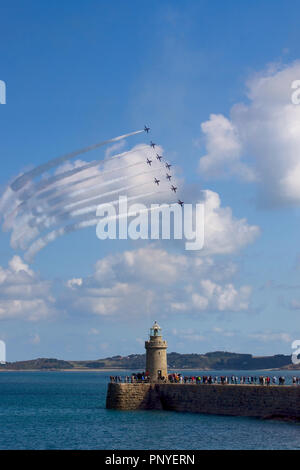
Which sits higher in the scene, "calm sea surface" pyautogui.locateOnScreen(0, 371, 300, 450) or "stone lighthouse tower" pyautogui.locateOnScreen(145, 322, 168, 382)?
"stone lighthouse tower" pyautogui.locateOnScreen(145, 322, 168, 382)

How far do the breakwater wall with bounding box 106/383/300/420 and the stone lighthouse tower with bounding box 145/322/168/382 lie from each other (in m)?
3.24

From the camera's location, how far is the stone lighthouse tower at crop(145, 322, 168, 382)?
71.7m

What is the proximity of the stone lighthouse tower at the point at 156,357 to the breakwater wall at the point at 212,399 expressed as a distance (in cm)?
324

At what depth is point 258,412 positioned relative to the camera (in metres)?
58.2

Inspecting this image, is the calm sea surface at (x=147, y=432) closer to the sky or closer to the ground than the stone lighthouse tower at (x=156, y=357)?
closer to the ground

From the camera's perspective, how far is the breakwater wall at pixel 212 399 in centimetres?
5644

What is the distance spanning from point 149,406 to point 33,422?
12952mm

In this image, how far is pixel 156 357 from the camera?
7244 centimetres

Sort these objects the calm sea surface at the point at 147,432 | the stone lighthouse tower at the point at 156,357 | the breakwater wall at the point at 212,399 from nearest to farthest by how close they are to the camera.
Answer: the calm sea surface at the point at 147,432 → the breakwater wall at the point at 212,399 → the stone lighthouse tower at the point at 156,357

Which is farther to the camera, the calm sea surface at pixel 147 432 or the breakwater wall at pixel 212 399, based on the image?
the breakwater wall at pixel 212 399

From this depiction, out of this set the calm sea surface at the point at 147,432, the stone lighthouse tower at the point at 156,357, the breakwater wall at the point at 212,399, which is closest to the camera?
the calm sea surface at the point at 147,432
